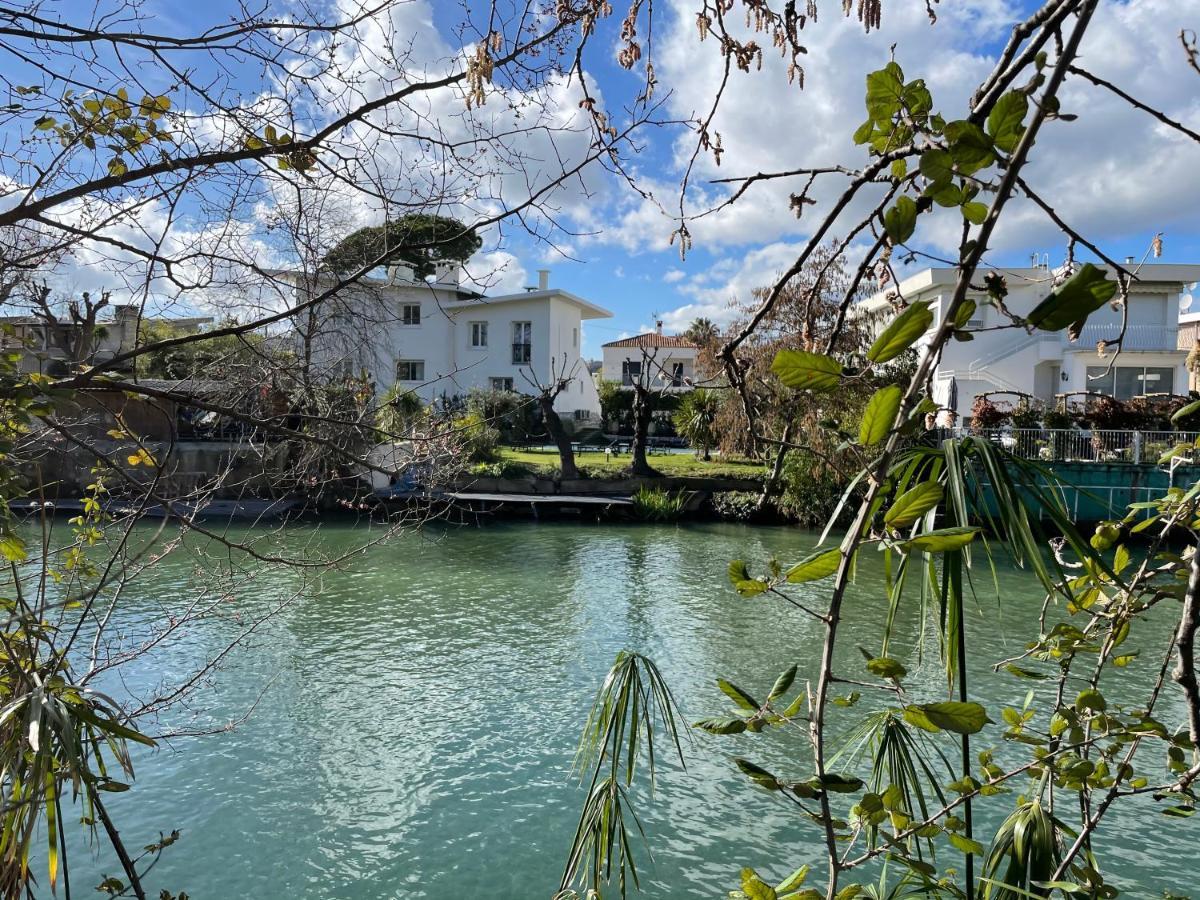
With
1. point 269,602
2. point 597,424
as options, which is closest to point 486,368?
point 597,424

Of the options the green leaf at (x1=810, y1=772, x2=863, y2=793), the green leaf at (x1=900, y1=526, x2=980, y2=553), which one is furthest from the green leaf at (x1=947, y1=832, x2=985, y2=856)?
the green leaf at (x1=900, y1=526, x2=980, y2=553)

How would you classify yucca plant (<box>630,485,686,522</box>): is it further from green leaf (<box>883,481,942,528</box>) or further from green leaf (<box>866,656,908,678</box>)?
green leaf (<box>883,481,942,528</box>)

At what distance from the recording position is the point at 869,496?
888mm

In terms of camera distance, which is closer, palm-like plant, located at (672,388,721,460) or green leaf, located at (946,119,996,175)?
green leaf, located at (946,119,996,175)

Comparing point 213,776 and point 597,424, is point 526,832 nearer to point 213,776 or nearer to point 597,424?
point 213,776

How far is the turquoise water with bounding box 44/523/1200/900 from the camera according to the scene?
5602mm

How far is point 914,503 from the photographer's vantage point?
0.93 metres

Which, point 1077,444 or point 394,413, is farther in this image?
point 1077,444

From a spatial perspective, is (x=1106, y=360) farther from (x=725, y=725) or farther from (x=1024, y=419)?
(x=725, y=725)

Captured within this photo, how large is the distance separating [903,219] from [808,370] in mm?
182

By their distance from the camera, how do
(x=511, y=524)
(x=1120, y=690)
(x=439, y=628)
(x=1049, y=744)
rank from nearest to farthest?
(x=1049, y=744) → (x=1120, y=690) → (x=439, y=628) → (x=511, y=524)

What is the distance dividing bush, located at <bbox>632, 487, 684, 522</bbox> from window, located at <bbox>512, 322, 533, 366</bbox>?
13.7 metres

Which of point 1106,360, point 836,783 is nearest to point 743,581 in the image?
point 836,783

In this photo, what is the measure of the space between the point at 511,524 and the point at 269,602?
9.27 meters
